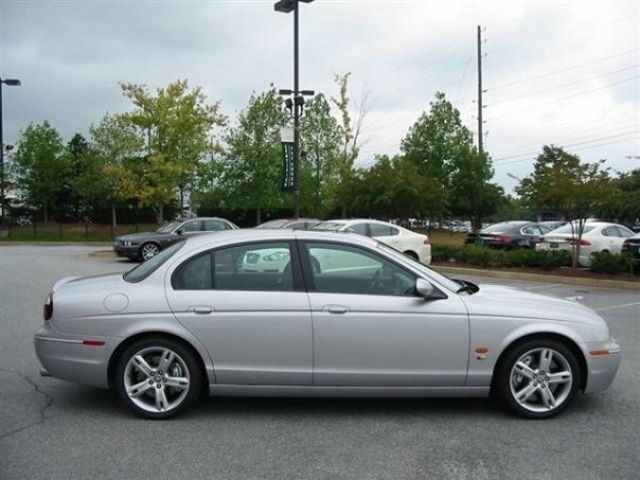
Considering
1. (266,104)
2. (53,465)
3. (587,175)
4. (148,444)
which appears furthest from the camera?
(266,104)

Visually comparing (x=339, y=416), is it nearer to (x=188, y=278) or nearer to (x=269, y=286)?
(x=269, y=286)

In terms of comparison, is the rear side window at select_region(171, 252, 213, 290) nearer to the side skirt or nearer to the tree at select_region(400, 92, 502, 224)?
the side skirt

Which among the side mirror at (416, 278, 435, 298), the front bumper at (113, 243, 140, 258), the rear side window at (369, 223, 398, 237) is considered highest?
the rear side window at (369, 223, 398, 237)

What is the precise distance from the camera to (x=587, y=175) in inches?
588

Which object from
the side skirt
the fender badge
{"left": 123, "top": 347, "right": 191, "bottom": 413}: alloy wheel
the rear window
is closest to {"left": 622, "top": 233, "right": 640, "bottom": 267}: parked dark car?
the rear window

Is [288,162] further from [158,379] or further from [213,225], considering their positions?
[158,379]

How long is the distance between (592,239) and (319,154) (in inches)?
760

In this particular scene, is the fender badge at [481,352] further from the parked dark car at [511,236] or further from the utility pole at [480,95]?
the utility pole at [480,95]

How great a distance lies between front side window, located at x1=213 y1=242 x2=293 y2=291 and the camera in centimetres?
480

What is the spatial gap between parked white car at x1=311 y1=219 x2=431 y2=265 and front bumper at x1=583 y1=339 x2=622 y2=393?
11580mm

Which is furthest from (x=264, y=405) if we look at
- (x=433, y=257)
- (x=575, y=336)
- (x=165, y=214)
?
(x=165, y=214)

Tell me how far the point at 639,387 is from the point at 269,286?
11.8 ft

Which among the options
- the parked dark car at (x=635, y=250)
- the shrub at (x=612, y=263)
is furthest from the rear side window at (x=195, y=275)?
the parked dark car at (x=635, y=250)

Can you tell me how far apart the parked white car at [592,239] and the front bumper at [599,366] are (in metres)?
12.9
